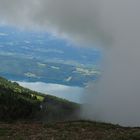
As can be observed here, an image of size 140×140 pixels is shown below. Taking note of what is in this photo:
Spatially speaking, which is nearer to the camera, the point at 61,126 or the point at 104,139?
the point at 104,139

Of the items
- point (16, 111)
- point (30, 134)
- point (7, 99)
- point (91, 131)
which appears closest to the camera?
point (30, 134)

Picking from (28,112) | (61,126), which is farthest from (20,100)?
(61,126)

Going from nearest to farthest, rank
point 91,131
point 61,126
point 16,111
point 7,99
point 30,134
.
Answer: point 30,134 < point 91,131 < point 61,126 < point 16,111 < point 7,99

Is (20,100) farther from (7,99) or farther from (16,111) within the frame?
(16,111)

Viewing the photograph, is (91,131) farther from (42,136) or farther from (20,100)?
(20,100)

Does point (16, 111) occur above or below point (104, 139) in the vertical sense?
above

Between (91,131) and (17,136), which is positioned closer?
(17,136)

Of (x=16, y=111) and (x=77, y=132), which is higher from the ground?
(x=16, y=111)

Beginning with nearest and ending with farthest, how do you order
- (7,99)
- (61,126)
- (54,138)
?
1. (54,138)
2. (61,126)
3. (7,99)

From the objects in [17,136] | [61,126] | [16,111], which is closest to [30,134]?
[17,136]
